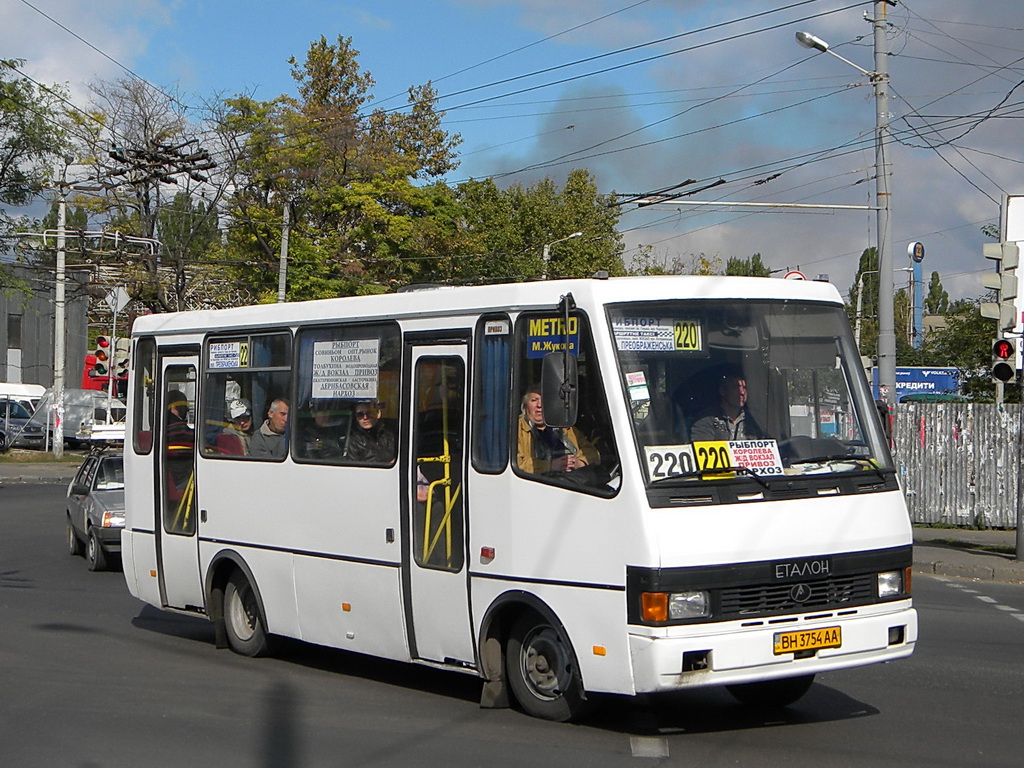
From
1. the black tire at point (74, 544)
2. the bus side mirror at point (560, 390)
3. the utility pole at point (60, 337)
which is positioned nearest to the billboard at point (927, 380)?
the utility pole at point (60, 337)

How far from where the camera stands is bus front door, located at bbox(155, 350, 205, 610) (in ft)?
36.0

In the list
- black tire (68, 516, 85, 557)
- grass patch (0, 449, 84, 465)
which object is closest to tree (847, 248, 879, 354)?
grass patch (0, 449, 84, 465)

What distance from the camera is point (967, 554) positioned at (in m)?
18.5

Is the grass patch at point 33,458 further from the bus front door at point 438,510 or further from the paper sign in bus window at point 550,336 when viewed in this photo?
the paper sign in bus window at point 550,336

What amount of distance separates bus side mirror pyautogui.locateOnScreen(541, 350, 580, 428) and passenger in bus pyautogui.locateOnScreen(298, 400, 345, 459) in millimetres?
2553

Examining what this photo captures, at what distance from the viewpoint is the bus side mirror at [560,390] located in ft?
23.1

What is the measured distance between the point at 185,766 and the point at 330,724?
116 centimetres

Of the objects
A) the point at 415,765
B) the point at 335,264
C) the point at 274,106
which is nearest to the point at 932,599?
the point at 415,765

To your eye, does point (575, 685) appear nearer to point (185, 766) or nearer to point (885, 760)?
point (885, 760)

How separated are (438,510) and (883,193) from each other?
51.2 ft

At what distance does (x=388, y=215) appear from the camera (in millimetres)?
44906

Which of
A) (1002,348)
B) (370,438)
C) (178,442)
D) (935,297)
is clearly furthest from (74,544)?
(935,297)

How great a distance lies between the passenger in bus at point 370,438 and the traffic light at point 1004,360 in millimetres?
11990

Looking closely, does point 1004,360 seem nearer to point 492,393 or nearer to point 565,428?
point 492,393
